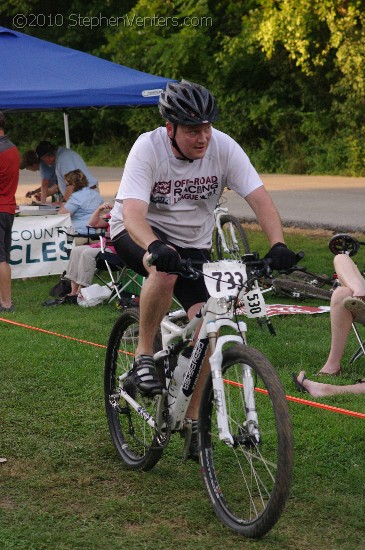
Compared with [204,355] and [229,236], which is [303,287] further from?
[204,355]

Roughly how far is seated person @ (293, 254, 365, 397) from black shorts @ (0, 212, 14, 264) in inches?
177

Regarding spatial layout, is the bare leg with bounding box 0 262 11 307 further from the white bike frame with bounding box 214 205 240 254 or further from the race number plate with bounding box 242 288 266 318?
the race number plate with bounding box 242 288 266 318

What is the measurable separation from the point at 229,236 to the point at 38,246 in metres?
2.30

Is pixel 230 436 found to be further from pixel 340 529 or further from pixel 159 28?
pixel 159 28

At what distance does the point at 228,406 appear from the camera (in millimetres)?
4207

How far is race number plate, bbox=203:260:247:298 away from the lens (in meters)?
4.15

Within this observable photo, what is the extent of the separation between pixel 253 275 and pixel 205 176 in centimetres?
73

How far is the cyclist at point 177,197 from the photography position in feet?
14.7

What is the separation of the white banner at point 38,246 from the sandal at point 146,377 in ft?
24.3

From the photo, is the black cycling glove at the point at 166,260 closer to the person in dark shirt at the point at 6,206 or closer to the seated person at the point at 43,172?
the person in dark shirt at the point at 6,206

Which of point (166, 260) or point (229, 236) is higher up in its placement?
point (166, 260)

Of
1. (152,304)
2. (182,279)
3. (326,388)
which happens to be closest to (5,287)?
(326,388)

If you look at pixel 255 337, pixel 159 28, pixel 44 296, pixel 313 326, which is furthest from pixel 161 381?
pixel 159 28

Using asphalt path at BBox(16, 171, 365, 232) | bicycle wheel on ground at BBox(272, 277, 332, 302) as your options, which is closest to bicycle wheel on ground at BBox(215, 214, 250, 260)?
bicycle wheel on ground at BBox(272, 277, 332, 302)
